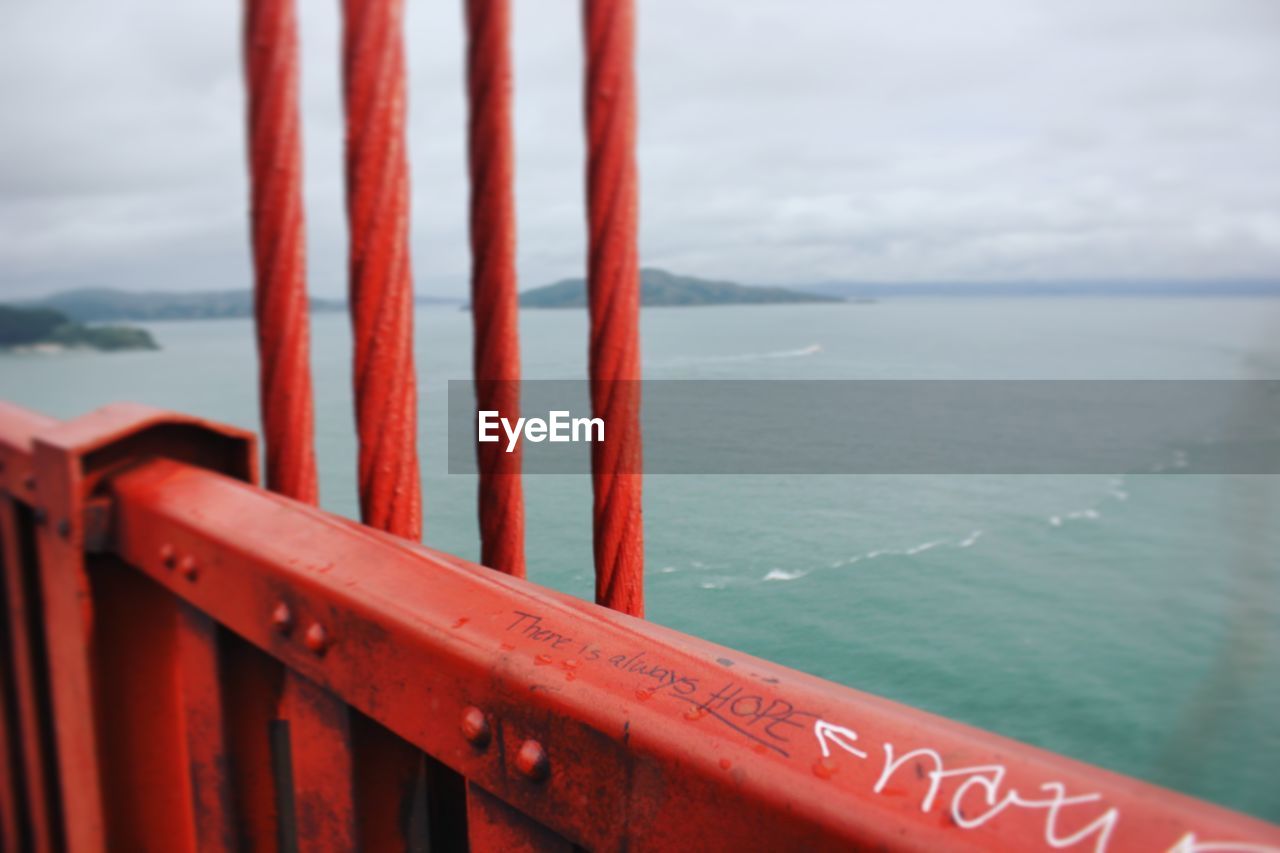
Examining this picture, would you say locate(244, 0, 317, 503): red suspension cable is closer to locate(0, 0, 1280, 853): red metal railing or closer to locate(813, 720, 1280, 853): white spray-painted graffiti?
locate(0, 0, 1280, 853): red metal railing

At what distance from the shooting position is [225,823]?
4.15ft

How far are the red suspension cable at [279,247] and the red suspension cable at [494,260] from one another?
25 cm

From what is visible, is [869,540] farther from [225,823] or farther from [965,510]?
[965,510]

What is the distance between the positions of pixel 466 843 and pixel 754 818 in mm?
519

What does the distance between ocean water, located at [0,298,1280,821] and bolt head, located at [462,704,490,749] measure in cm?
62

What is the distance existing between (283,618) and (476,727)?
1.20 ft

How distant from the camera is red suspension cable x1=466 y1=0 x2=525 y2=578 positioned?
1.29 metres

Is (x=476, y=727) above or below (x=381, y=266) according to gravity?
below

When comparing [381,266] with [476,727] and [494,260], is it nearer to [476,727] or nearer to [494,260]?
[494,260]

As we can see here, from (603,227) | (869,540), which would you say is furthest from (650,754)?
(869,540)

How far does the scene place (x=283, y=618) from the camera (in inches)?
41.1

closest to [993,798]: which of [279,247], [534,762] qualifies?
[534,762]

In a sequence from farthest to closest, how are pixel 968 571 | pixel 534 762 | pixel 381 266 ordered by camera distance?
pixel 968 571 < pixel 381 266 < pixel 534 762

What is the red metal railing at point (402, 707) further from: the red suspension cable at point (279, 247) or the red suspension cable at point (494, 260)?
the red suspension cable at point (494, 260)
